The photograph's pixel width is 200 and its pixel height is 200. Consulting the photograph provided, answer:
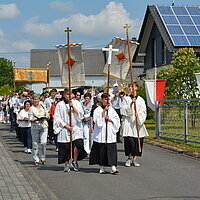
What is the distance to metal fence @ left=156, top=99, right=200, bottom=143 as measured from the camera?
1447 cm

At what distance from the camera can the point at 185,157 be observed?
488 inches

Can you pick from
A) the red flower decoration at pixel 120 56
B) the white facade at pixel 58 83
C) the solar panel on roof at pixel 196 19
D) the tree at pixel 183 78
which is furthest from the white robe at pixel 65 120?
the white facade at pixel 58 83

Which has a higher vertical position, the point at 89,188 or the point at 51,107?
the point at 51,107

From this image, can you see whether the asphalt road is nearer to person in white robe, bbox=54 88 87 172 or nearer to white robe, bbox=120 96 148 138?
person in white robe, bbox=54 88 87 172

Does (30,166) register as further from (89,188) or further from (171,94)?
(171,94)

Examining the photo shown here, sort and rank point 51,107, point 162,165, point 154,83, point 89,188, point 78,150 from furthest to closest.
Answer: point 154,83 → point 51,107 → point 162,165 → point 78,150 → point 89,188

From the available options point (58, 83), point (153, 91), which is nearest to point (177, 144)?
point (153, 91)

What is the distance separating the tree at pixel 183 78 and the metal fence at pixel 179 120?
3.06 meters

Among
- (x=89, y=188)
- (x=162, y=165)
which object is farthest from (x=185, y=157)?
(x=89, y=188)

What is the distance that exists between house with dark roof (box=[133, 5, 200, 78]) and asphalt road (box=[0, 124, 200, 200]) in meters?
15.7

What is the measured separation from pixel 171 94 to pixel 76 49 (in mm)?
9622

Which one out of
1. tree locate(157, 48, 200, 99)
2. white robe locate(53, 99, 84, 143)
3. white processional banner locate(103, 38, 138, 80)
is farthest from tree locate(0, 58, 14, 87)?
white robe locate(53, 99, 84, 143)

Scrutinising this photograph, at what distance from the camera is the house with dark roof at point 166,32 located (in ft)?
89.7

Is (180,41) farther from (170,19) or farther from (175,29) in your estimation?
(170,19)
